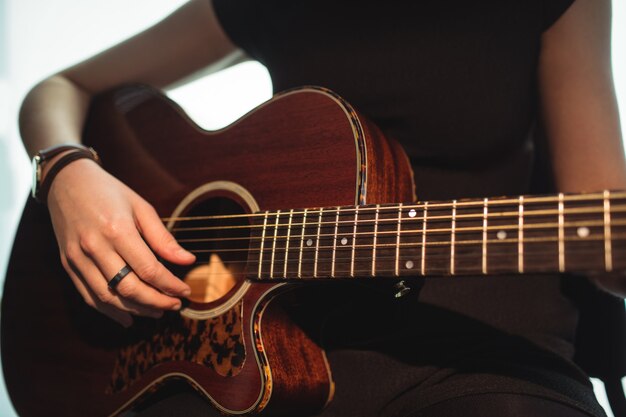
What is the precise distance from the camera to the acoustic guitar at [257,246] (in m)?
0.47

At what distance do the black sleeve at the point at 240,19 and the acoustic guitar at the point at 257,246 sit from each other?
0.18 meters

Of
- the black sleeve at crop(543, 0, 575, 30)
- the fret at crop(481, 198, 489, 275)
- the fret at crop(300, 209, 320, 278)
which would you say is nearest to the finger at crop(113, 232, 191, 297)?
the fret at crop(300, 209, 320, 278)

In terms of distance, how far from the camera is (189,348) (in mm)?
718

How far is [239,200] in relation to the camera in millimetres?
747

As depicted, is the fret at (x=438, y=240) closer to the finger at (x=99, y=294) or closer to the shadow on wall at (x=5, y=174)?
the finger at (x=99, y=294)

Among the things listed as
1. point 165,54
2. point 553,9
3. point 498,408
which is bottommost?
point 498,408

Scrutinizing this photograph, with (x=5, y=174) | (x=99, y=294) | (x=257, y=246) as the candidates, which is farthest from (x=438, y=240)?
(x=5, y=174)

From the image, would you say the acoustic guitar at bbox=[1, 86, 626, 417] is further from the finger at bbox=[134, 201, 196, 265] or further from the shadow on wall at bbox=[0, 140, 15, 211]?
the shadow on wall at bbox=[0, 140, 15, 211]

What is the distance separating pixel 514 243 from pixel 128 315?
578 millimetres

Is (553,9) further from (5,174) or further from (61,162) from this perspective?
(5,174)

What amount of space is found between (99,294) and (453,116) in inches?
23.3

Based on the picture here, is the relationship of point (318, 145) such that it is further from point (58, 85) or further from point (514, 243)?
point (58, 85)

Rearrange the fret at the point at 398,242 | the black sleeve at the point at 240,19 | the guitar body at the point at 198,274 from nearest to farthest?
the fret at the point at 398,242, the guitar body at the point at 198,274, the black sleeve at the point at 240,19

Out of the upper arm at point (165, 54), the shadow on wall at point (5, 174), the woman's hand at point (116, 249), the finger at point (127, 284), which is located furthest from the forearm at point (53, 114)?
the shadow on wall at point (5, 174)
